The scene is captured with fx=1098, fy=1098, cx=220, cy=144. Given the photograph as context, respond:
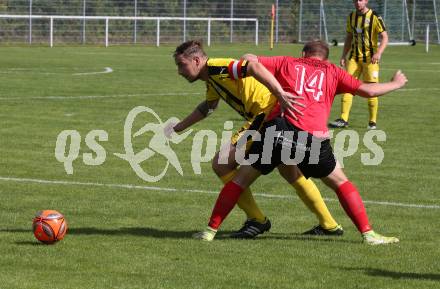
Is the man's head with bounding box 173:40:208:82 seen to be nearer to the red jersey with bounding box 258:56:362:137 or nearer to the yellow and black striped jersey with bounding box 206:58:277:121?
the yellow and black striped jersey with bounding box 206:58:277:121

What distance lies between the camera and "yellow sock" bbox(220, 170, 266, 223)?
9.39m

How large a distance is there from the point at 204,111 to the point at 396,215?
2.23 m

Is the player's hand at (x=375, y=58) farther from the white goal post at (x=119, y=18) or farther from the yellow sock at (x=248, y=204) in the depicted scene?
the white goal post at (x=119, y=18)

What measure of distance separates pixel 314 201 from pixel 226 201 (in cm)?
82

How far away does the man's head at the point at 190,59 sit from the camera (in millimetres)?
8852

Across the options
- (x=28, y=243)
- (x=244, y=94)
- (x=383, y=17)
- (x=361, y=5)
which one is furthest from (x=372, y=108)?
(x=383, y=17)

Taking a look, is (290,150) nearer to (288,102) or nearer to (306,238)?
(288,102)

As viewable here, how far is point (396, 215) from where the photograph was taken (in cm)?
1045

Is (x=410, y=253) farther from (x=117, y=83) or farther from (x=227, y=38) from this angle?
(x=227, y=38)

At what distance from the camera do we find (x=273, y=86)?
8219mm

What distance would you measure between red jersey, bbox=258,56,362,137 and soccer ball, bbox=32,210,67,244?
1907 mm

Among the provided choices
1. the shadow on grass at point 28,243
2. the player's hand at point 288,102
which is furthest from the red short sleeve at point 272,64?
the shadow on grass at point 28,243

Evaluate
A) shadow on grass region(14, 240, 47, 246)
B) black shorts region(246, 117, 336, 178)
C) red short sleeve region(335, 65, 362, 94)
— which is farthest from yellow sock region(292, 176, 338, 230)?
shadow on grass region(14, 240, 47, 246)

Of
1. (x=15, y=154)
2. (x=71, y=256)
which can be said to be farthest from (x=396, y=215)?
(x=15, y=154)
